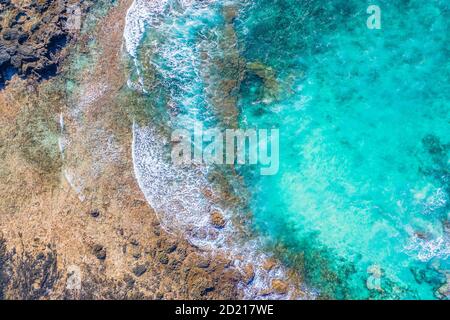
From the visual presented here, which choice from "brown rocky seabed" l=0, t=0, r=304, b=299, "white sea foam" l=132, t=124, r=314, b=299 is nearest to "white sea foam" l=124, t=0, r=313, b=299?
"white sea foam" l=132, t=124, r=314, b=299

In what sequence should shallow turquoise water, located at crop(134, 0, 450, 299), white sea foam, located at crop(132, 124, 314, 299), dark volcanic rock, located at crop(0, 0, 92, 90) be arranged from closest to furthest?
shallow turquoise water, located at crop(134, 0, 450, 299), white sea foam, located at crop(132, 124, 314, 299), dark volcanic rock, located at crop(0, 0, 92, 90)

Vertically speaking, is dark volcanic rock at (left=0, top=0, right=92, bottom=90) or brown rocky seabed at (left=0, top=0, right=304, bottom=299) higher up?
dark volcanic rock at (left=0, top=0, right=92, bottom=90)

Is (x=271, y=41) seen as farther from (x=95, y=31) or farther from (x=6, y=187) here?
(x=6, y=187)

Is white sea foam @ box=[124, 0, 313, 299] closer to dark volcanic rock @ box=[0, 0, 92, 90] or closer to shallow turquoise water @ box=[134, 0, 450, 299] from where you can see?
shallow turquoise water @ box=[134, 0, 450, 299]

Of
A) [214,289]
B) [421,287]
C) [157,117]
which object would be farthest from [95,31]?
[421,287]

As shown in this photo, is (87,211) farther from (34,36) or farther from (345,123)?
(345,123)
